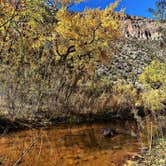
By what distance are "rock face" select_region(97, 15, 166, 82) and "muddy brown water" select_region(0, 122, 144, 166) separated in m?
3.37

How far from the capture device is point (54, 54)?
17.2m

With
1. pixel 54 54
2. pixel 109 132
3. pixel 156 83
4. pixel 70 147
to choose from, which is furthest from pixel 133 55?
pixel 70 147

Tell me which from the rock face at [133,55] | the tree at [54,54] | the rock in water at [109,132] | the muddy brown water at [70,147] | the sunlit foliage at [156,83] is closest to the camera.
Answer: the muddy brown water at [70,147]

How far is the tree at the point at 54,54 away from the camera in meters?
13.9

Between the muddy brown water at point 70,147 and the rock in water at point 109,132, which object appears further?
the rock in water at point 109,132

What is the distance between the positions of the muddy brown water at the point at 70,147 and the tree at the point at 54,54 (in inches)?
73.2


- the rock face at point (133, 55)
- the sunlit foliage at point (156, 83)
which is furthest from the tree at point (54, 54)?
the sunlit foliage at point (156, 83)

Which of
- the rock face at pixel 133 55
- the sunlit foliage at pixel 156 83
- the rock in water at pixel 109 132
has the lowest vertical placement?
the rock in water at pixel 109 132

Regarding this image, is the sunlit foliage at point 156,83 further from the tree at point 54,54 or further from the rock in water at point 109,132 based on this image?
the tree at point 54,54

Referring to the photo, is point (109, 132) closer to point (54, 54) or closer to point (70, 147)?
point (70, 147)

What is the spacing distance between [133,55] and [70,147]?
38.4m

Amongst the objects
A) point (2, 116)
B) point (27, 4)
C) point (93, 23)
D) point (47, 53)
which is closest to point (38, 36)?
point (47, 53)

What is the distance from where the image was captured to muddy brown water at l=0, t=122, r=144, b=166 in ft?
29.2

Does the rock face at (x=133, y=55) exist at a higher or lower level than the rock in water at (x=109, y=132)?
higher
